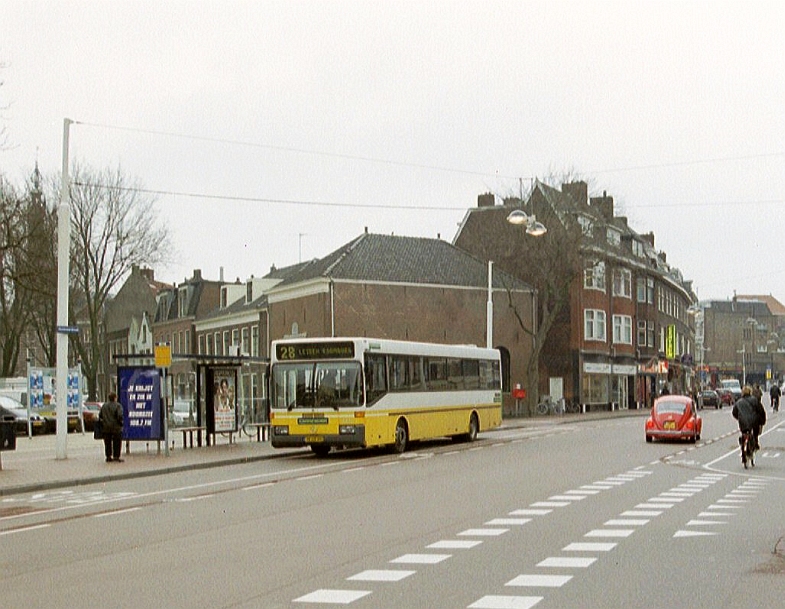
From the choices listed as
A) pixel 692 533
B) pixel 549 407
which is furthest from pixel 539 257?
pixel 692 533

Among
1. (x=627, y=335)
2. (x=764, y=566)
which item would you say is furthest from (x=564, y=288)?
(x=764, y=566)

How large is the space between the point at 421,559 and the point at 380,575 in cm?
103

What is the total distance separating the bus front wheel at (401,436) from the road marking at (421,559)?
59.4 ft

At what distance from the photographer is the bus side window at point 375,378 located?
2792 centimetres

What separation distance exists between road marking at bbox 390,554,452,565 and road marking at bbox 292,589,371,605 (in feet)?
5.43

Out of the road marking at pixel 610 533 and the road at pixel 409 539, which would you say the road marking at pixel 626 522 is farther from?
the road marking at pixel 610 533

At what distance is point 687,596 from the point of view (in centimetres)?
895

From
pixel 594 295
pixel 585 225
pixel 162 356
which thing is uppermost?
pixel 585 225

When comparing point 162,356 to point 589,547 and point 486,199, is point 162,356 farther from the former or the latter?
point 486,199

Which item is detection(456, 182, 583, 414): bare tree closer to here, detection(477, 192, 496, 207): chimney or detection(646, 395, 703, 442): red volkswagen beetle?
detection(477, 192, 496, 207): chimney

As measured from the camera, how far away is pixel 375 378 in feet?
92.7

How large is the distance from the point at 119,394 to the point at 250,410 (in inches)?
463

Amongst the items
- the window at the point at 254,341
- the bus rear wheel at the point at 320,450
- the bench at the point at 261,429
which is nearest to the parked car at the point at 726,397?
the window at the point at 254,341

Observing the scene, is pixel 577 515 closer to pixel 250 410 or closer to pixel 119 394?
pixel 119 394
